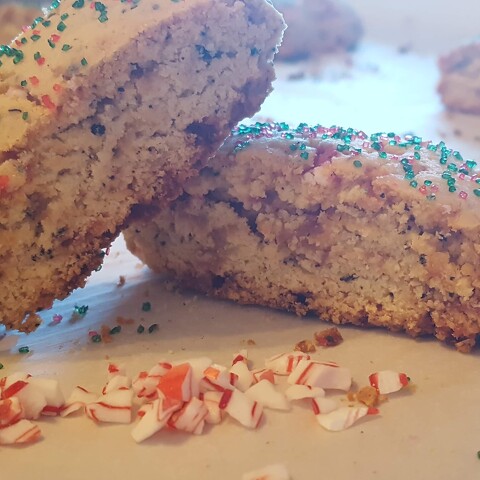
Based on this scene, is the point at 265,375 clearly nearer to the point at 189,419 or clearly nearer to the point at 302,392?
→ the point at 302,392

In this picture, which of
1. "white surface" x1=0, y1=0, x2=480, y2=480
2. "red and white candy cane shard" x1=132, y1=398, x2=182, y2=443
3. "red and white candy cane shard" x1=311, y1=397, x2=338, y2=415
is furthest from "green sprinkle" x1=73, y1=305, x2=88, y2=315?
"red and white candy cane shard" x1=311, y1=397, x2=338, y2=415

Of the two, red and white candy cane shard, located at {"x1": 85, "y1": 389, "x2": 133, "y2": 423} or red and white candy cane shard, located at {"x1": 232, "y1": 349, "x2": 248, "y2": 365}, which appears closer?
red and white candy cane shard, located at {"x1": 85, "y1": 389, "x2": 133, "y2": 423}

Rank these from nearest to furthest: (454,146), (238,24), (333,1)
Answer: (238,24) < (454,146) < (333,1)

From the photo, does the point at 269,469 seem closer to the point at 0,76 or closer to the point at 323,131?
the point at 323,131

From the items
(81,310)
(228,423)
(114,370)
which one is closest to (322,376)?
(228,423)

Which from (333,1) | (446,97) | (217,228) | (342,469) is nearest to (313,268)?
(217,228)

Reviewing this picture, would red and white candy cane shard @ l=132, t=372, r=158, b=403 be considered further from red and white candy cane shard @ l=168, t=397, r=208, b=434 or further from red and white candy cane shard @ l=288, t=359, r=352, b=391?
red and white candy cane shard @ l=288, t=359, r=352, b=391
